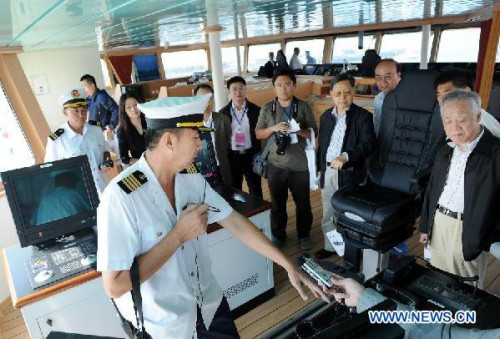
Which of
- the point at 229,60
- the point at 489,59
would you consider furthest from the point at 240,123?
the point at 229,60

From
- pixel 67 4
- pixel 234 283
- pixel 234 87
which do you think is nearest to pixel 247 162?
pixel 234 87

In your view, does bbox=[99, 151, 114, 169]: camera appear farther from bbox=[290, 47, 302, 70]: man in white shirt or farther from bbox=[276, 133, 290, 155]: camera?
bbox=[290, 47, 302, 70]: man in white shirt

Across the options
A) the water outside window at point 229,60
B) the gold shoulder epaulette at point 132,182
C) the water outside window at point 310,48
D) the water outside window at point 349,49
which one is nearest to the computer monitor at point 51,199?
the gold shoulder epaulette at point 132,182

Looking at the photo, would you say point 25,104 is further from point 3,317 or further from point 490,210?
point 490,210

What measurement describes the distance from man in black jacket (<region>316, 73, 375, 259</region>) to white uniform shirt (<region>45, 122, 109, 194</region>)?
183 centimetres

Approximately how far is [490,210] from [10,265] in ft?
8.28

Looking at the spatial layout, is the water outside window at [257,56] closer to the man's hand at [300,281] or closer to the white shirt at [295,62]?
the white shirt at [295,62]

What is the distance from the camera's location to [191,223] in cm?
127

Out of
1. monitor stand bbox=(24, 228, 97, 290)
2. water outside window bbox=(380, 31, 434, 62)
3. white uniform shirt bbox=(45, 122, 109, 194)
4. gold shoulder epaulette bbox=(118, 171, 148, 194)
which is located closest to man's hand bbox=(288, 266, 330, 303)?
gold shoulder epaulette bbox=(118, 171, 148, 194)

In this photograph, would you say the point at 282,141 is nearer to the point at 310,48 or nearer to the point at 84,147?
the point at 84,147

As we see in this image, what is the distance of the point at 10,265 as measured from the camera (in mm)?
1878

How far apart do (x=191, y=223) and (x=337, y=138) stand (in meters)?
1.89

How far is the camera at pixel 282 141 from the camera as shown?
9.82ft

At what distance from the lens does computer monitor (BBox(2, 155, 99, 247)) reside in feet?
6.24
